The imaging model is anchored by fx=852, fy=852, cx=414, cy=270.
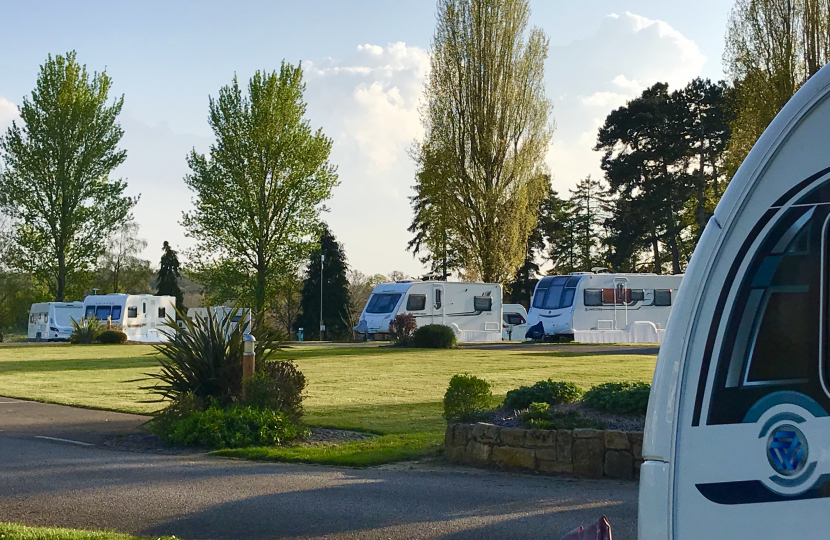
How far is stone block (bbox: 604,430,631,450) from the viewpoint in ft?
26.1

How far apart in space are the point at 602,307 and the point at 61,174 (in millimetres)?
28947

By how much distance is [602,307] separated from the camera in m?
34.3

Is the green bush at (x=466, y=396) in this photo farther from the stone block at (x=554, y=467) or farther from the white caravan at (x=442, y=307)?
the white caravan at (x=442, y=307)

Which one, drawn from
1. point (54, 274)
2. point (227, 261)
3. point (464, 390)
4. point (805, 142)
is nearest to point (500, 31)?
point (227, 261)

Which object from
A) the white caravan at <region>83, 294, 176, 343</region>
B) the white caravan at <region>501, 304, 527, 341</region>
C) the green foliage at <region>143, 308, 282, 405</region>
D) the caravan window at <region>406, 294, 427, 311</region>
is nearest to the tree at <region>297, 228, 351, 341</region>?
the white caravan at <region>501, 304, 527, 341</region>

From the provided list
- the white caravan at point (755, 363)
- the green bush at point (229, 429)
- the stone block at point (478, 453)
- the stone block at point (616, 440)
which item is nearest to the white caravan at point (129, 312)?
the green bush at point (229, 429)

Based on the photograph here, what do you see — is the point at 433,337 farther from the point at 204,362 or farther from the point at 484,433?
the point at 484,433

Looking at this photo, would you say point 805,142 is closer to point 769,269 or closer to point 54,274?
point 769,269

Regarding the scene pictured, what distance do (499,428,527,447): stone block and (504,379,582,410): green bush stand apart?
1054 millimetres

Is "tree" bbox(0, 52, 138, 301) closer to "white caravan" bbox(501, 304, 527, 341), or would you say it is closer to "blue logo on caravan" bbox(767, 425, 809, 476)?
"white caravan" bbox(501, 304, 527, 341)

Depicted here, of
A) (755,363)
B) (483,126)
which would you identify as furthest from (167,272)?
(755,363)

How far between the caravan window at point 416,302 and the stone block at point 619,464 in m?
26.5

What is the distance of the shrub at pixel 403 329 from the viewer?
1215 inches

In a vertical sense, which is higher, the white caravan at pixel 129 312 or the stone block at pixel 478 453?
the white caravan at pixel 129 312
